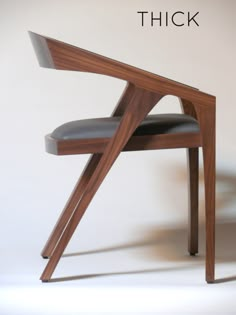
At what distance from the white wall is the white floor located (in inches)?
10.9

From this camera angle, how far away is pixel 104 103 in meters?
2.56

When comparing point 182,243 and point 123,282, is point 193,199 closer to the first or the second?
point 182,243

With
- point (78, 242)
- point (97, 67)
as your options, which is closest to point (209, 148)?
point (97, 67)

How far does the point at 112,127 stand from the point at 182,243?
0.70 m

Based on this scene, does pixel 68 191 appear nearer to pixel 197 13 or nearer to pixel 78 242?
pixel 78 242

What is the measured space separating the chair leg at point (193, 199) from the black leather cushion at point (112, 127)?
0.22m

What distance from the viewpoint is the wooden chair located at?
1652 millimetres

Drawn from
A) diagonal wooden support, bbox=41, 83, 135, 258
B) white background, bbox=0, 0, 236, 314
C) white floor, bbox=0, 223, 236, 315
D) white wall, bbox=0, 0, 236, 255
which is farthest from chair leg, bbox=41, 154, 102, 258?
white wall, bbox=0, 0, 236, 255

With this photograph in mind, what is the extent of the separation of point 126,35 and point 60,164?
1.95ft

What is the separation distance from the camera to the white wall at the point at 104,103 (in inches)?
98.4

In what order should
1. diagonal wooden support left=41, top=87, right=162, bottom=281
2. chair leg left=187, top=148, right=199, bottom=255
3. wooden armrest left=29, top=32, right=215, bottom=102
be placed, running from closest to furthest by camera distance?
wooden armrest left=29, top=32, right=215, bottom=102
diagonal wooden support left=41, top=87, right=162, bottom=281
chair leg left=187, top=148, right=199, bottom=255

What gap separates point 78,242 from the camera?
231cm

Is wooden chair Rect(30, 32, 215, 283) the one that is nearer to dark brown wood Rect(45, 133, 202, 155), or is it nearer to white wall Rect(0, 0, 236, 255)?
dark brown wood Rect(45, 133, 202, 155)

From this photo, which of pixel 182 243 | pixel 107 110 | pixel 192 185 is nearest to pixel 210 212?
pixel 192 185
